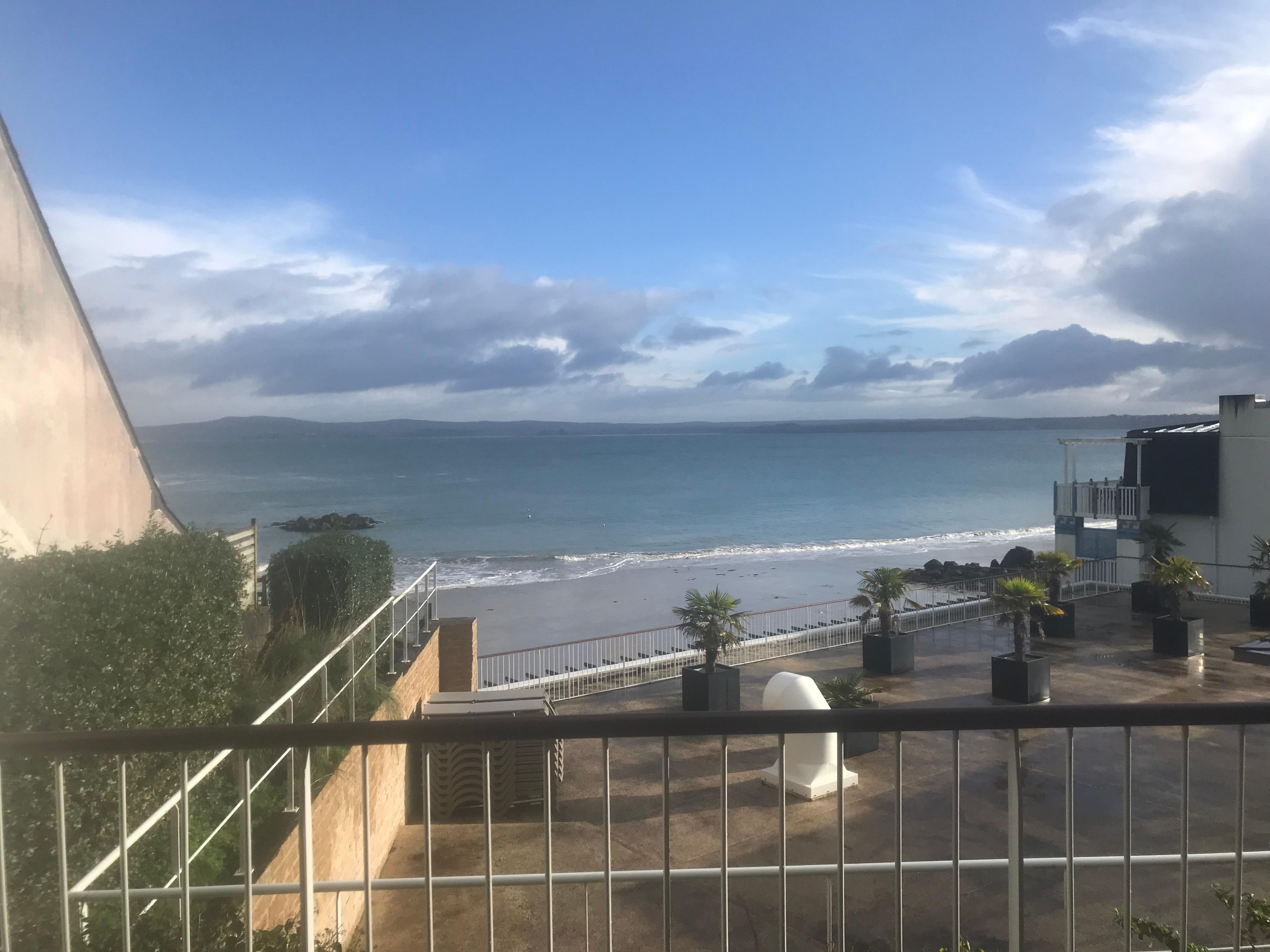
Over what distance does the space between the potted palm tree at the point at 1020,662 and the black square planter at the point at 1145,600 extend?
7363 millimetres

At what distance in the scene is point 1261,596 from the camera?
55.8 ft

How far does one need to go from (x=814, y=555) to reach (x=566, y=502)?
30603mm

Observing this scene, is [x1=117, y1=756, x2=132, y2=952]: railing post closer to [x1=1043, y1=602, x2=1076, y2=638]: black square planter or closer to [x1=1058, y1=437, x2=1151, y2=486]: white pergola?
[x1=1043, y1=602, x2=1076, y2=638]: black square planter

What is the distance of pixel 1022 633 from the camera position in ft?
39.8

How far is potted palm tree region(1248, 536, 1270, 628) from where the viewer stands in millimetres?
16922

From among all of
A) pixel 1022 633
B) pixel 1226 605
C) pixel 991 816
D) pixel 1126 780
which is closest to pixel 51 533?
pixel 1126 780

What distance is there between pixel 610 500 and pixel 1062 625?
5852 centimetres

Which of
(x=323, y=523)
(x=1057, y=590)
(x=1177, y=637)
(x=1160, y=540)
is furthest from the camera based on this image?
(x=323, y=523)

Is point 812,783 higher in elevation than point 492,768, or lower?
lower

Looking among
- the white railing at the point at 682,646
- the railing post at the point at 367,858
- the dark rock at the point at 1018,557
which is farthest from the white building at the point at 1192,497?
the railing post at the point at 367,858

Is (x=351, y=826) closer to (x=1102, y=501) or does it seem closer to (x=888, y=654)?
(x=888, y=654)

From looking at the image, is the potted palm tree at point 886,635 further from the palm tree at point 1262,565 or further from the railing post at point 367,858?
the railing post at point 367,858

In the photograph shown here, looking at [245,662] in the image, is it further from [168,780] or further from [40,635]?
[40,635]

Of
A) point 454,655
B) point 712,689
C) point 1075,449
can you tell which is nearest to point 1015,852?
point 712,689
